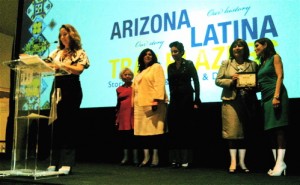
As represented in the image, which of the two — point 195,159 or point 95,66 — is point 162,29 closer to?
point 95,66

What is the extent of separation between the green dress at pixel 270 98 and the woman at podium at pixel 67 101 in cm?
155

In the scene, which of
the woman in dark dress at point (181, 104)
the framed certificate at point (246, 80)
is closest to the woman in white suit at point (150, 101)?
the woman in dark dress at point (181, 104)

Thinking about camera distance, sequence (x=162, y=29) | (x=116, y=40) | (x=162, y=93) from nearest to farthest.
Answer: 1. (x=162, y=93)
2. (x=162, y=29)
3. (x=116, y=40)

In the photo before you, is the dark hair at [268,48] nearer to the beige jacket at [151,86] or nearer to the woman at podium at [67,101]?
the beige jacket at [151,86]

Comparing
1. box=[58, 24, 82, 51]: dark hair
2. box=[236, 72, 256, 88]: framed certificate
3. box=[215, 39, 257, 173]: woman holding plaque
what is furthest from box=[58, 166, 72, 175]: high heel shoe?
box=[236, 72, 256, 88]: framed certificate

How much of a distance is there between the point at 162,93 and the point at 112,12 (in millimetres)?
1597

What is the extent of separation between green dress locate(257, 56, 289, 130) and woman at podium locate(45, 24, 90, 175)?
1.55m

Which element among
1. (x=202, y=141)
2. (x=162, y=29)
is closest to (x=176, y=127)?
(x=202, y=141)

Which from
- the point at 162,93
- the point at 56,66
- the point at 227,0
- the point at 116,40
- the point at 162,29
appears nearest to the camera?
the point at 56,66

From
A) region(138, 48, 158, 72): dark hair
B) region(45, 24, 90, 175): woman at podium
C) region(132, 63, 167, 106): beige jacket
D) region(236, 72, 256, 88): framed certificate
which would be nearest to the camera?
region(45, 24, 90, 175): woman at podium

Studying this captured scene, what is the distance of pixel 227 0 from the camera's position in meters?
3.95

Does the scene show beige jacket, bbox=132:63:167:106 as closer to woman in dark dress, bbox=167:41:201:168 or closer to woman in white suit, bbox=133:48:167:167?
woman in white suit, bbox=133:48:167:167

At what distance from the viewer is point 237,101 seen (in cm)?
319

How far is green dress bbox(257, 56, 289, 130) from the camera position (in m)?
3.01
